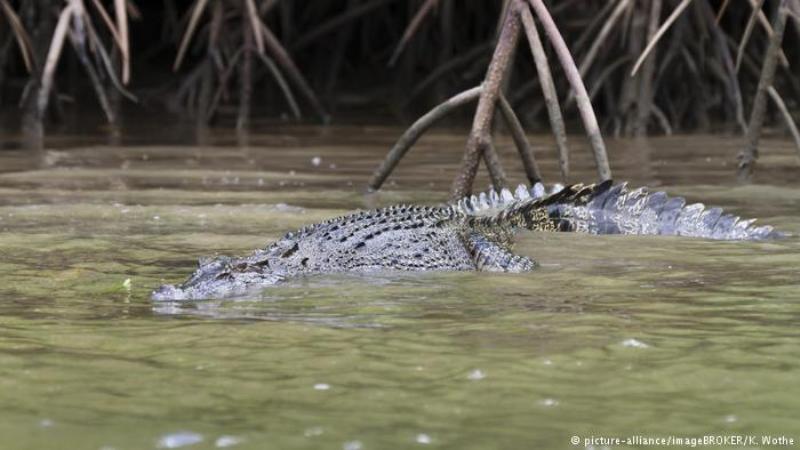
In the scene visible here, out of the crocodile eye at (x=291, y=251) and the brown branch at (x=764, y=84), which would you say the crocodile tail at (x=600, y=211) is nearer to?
the crocodile eye at (x=291, y=251)

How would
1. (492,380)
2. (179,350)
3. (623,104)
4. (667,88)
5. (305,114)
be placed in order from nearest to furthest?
(492,380)
(179,350)
(623,104)
(667,88)
(305,114)

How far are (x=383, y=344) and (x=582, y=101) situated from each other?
9.94 feet

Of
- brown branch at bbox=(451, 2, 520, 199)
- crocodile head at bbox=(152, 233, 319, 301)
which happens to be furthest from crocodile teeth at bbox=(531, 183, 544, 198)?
crocodile head at bbox=(152, 233, 319, 301)

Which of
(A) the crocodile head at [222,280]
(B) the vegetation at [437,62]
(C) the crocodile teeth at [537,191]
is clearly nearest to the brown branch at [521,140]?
(B) the vegetation at [437,62]

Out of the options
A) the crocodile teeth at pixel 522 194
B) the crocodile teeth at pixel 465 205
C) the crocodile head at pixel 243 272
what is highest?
the crocodile teeth at pixel 522 194

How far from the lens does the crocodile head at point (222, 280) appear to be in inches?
164

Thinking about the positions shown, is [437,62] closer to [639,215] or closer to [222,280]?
[639,215]

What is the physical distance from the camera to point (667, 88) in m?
11.0

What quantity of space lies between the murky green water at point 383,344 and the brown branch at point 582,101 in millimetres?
727

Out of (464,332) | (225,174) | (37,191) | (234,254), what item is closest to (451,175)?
(225,174)

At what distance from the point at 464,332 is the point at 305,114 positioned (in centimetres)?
831

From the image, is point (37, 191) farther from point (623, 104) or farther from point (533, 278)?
point (623, 104)

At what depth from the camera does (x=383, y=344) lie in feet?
11.4

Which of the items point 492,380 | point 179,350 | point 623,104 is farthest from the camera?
point 623,104
